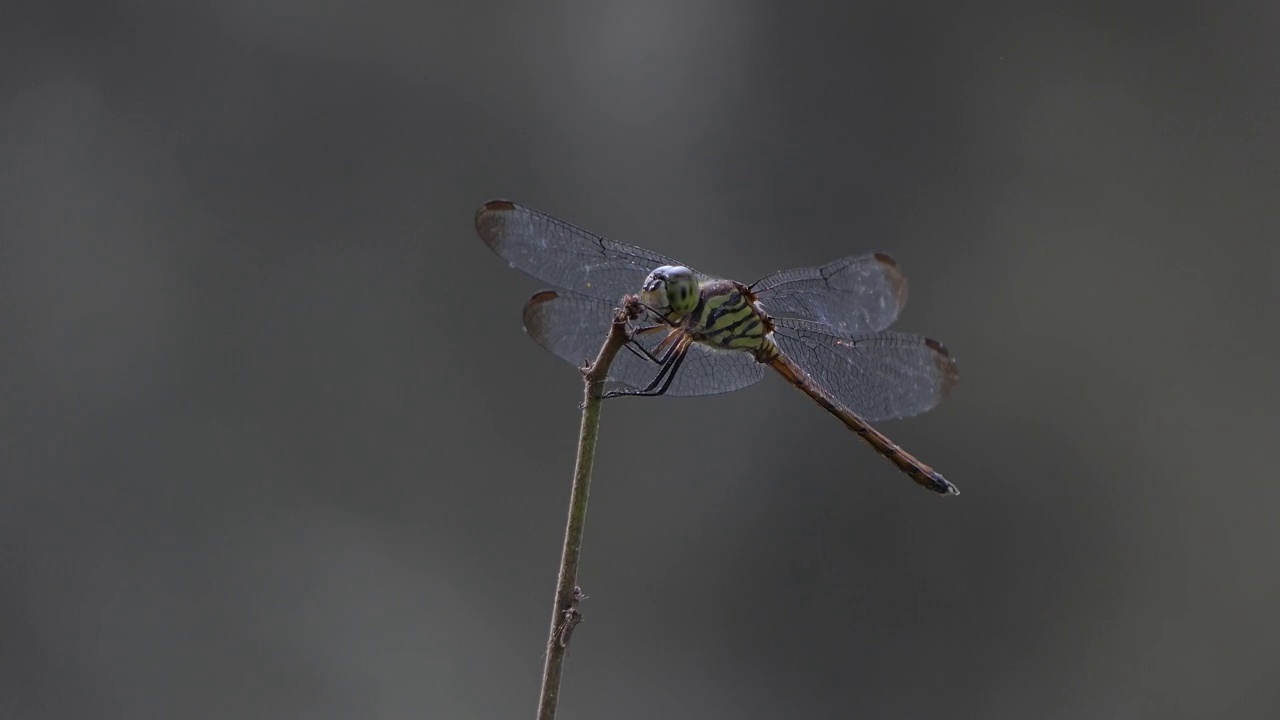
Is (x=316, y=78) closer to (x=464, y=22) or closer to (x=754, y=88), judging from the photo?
(x=464, y=22)

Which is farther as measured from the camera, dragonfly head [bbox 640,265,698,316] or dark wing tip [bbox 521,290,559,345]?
dark wing tip [bbox 521,290,559,345]

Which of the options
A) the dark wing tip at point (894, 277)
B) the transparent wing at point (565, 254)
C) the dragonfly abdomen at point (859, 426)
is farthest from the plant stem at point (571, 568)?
the dark wing tip at point (894, 277)

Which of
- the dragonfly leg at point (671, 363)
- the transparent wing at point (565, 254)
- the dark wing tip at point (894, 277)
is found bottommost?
the dragonfly leg at point (671, 363)

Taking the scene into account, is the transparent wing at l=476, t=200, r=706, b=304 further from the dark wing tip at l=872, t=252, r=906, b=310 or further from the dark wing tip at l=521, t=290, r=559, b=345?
the dark wing tip at l=872, t=252, r=906, b=310

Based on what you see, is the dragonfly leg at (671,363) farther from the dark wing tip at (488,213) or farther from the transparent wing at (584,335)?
the dark wing tip at (488,213)

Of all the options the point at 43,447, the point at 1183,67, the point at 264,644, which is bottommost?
the point at 264,644

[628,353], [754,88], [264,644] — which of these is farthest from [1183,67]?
[264,644]

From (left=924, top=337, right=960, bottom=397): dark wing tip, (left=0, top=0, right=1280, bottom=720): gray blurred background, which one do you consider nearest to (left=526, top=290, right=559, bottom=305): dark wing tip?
(left=924, top=337, right=960, bottom=397): dark wing tip

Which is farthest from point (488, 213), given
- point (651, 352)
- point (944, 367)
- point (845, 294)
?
point (944, 367)
